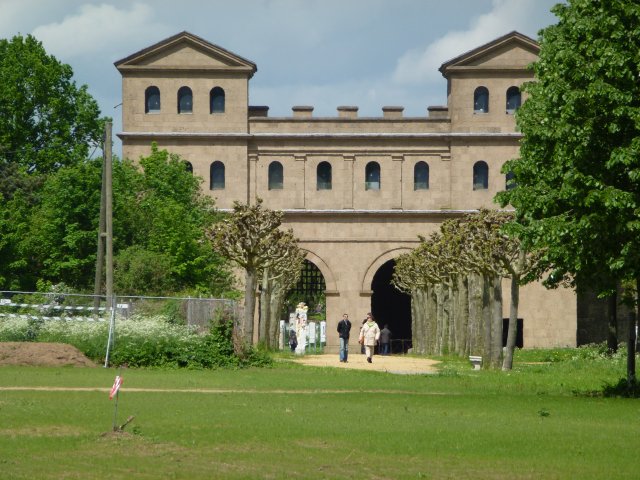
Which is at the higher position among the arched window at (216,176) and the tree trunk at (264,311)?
the arched window at (216,176)

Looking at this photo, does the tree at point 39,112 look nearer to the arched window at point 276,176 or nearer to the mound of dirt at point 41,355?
the arched window at point 276,176

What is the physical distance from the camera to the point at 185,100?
80562mm

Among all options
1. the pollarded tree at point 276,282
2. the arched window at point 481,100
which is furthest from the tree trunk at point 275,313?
the arched window at point 481,100

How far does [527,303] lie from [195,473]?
2572 inches

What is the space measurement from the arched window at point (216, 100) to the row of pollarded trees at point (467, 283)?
13305 millimetres

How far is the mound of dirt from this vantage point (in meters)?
37.7

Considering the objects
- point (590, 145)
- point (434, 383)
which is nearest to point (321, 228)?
point (434, 383)

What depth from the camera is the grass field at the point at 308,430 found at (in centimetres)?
1741

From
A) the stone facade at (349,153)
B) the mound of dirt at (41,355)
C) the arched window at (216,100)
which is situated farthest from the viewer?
the arched window at (216,100)

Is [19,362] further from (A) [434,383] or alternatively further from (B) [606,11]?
(B) [606,11]

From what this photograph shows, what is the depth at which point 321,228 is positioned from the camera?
266 feet

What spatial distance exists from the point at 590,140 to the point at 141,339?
15.8 metres

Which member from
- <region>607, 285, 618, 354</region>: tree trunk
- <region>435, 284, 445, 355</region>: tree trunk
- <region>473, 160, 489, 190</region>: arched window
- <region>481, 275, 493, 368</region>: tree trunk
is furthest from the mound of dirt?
<region>473, 160, 489, 190</region>: arched window

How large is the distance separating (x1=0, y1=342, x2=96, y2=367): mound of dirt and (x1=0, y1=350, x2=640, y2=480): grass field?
296 cm
